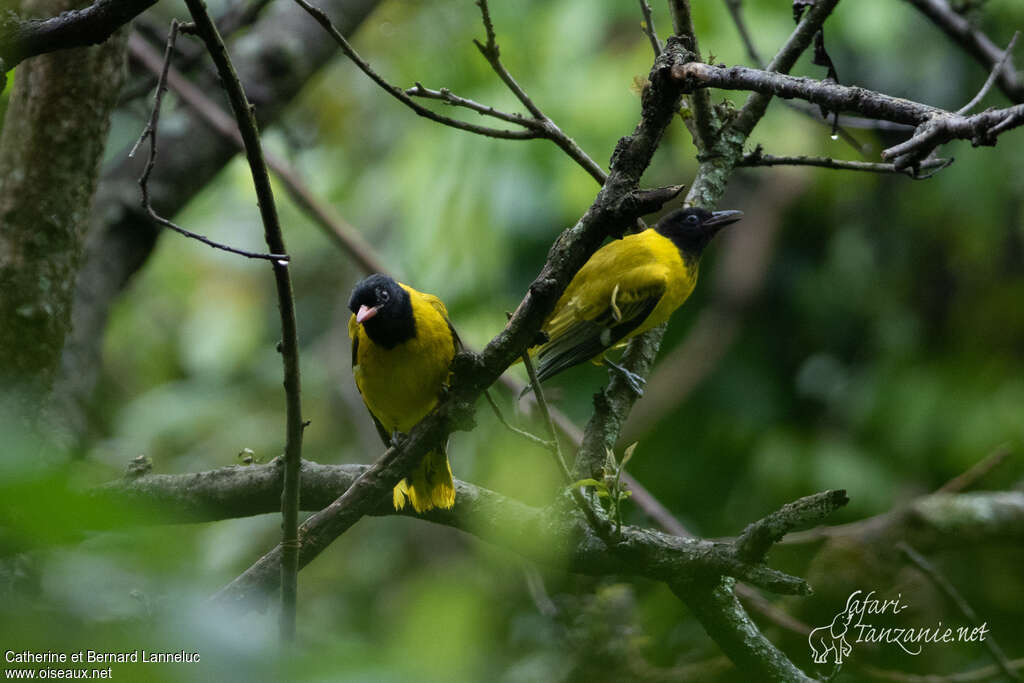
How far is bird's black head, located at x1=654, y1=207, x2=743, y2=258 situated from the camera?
13.9 feet

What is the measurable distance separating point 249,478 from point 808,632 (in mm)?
1803

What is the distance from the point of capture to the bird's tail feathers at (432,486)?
114 inches

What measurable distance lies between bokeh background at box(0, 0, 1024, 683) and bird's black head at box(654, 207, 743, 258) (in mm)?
768

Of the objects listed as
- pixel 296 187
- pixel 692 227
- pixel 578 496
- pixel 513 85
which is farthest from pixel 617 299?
pixel 578 496

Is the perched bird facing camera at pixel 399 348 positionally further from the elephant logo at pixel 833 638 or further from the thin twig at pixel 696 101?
the elephant logo at pixel 833 638


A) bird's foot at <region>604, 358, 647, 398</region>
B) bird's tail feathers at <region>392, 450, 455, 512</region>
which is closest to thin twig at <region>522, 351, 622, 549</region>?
bird's tail feathers at <region>392, 450, 455, 512</region>

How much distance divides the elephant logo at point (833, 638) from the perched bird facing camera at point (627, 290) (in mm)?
1265

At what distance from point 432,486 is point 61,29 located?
161 centimetres

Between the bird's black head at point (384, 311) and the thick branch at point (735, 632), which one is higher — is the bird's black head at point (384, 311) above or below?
above

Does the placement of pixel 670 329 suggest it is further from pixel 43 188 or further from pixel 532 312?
pixel 532 312

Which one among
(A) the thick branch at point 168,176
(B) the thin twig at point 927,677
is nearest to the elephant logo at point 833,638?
(B) the thin twig at point 927,677

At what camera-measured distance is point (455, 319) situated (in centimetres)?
508

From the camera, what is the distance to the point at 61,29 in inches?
74.2

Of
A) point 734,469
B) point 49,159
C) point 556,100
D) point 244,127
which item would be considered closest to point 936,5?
point 556,100
